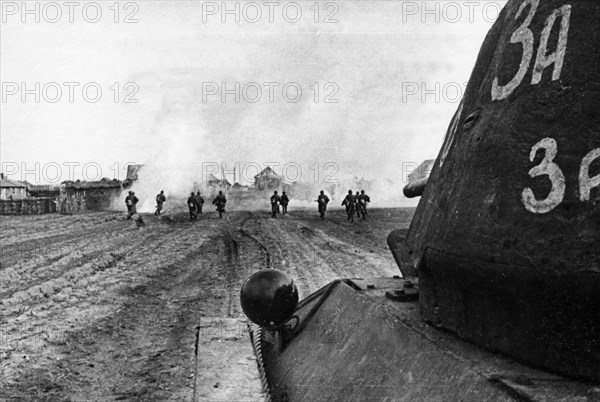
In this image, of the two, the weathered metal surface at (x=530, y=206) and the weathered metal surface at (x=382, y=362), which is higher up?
the weathered metal surface at (x=530, y=206)

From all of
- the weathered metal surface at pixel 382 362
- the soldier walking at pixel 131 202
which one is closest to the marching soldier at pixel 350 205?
the soldier walking at pixel 131 202

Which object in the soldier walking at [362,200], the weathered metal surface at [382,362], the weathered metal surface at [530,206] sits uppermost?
the weathered metal surface at [530,206]

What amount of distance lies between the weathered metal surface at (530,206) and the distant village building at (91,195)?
196ft

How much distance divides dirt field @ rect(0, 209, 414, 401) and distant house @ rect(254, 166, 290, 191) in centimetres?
6008

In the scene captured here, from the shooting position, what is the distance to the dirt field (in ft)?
14.5

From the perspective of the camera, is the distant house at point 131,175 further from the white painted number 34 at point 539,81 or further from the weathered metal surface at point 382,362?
the white painted number 34 at point 539,81

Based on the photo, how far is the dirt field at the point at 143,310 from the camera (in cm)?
442

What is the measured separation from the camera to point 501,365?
6.49ft

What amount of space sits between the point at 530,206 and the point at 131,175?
70.8 meters

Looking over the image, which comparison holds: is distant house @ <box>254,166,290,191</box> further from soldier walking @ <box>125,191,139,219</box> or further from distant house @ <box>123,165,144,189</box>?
soldier walking @ <box>125,191,139,219</box>

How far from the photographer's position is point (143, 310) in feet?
28.1

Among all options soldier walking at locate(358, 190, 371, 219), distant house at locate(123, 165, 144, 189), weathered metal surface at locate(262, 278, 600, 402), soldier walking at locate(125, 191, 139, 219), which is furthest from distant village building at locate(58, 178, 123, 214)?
weathered metal surface at locate(262, 278, 600, 402)

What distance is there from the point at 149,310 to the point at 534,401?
7.57 meters

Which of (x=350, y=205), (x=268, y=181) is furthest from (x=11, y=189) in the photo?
(x=350, y=205)
